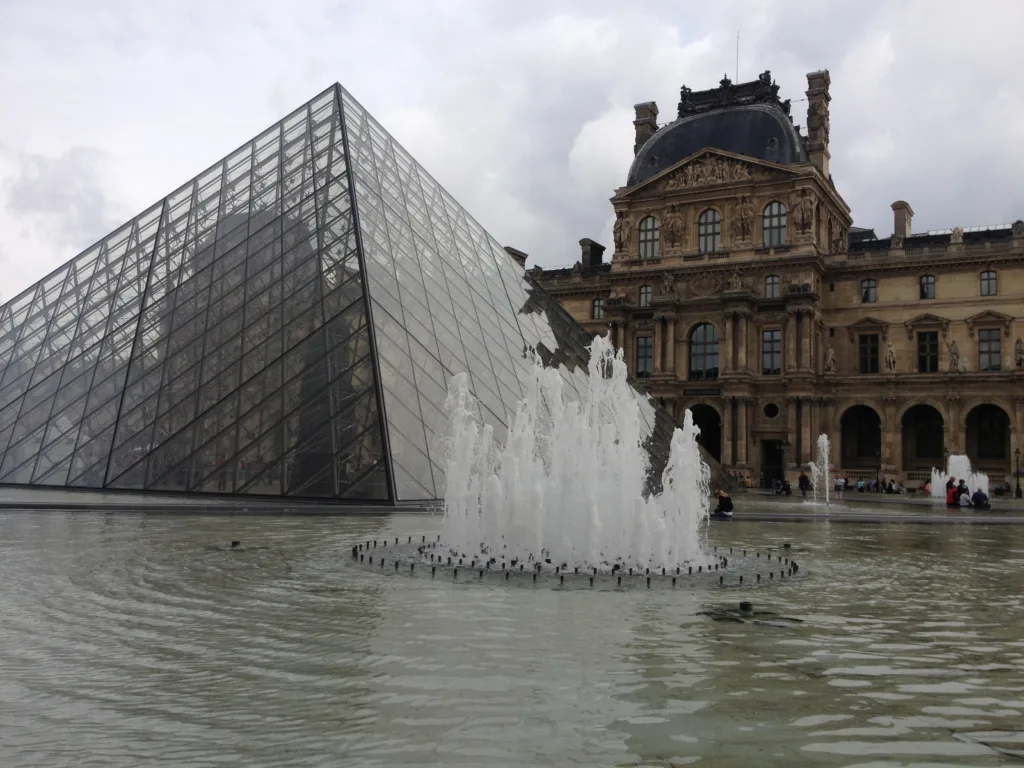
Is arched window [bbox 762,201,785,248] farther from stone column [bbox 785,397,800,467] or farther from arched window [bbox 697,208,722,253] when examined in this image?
stone column [bbox 785,397,800,467]

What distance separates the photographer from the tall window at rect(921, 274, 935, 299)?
46.8 meters

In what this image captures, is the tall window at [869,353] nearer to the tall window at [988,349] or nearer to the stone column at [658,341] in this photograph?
the tall window at [988,349]

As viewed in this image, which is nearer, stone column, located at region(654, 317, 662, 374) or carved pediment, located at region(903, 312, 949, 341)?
carved pediment, located at region(903, 312, 949, 341)

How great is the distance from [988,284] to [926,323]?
3243 millimetres

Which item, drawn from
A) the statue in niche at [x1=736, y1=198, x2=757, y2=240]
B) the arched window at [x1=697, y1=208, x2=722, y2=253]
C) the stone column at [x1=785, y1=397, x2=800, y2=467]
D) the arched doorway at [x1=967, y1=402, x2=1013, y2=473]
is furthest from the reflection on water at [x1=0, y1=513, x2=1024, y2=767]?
the arched window at [x1=697, y1=208, x2=722, y2=253]

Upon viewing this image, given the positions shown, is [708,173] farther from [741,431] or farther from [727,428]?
[741,431]

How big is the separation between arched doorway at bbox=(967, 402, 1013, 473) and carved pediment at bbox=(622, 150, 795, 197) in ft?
48.6

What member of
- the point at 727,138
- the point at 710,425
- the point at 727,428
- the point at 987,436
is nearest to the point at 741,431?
the point at 727,428

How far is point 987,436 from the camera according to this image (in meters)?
46.1

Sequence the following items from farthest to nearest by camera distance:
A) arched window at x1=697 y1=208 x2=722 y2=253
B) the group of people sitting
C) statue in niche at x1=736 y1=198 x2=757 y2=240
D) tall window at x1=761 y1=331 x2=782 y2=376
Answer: arched window at x1=697 y1=208 x2=722 y2=253 → statue in niche at x1=736 y1=198 x2=757 y2=240 → tall window at x1=761 y1=331 x2=782 y2=376 → the group of people sitting

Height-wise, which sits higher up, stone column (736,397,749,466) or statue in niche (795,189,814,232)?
statue in niche (795,189,814,232)

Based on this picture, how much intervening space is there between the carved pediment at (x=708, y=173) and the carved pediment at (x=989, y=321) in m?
11.1

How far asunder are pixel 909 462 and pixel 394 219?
31824 mm

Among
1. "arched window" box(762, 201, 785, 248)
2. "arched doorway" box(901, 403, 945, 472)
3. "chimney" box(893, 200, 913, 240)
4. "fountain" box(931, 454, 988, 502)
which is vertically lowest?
"fountain" box(931, 454, 988, 502)
